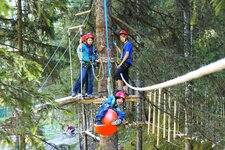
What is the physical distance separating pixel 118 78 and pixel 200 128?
74.0 inches

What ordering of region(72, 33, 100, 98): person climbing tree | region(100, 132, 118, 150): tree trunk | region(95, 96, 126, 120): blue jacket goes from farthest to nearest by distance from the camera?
region(72, 33, 100, 98): person climbing tree < region(100, 132, 118, 150): tree trunk < region(95, 96, 126, 120): blue jacket

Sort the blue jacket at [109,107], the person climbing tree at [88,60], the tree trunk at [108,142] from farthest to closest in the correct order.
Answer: the person climbing tree at [88,60], the tree trunk at [108,142], the blue jacket at [109,107]

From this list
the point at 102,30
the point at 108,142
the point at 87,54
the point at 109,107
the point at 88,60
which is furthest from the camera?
the point at 88,60

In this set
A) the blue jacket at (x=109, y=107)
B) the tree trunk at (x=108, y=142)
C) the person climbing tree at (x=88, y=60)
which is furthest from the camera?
the person climbing tree at (x=88, y=60)

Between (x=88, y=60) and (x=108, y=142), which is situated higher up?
(x=88, y=60)

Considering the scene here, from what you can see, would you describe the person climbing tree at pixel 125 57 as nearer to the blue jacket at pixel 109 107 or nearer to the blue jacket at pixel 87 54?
the blue jacket at pixel 87 54

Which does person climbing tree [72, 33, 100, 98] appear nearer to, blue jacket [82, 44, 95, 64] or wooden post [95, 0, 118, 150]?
blue jacket [82, 44, 95, 64]

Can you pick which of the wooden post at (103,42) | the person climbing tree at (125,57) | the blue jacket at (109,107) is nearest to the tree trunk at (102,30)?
the wooden post at (103,42)

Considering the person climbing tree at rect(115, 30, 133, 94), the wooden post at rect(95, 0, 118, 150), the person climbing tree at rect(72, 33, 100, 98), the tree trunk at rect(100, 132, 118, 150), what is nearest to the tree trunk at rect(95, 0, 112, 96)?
the wooden post at rect(95, 0, 118, 150)

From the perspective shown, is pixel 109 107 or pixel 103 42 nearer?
pixel 109 107

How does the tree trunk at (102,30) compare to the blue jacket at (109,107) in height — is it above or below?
above

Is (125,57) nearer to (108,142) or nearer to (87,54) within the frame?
(87,54)

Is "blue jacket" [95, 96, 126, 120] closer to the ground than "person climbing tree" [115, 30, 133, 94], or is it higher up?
closer to the ground

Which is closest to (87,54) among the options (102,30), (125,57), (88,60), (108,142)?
(88,60)
